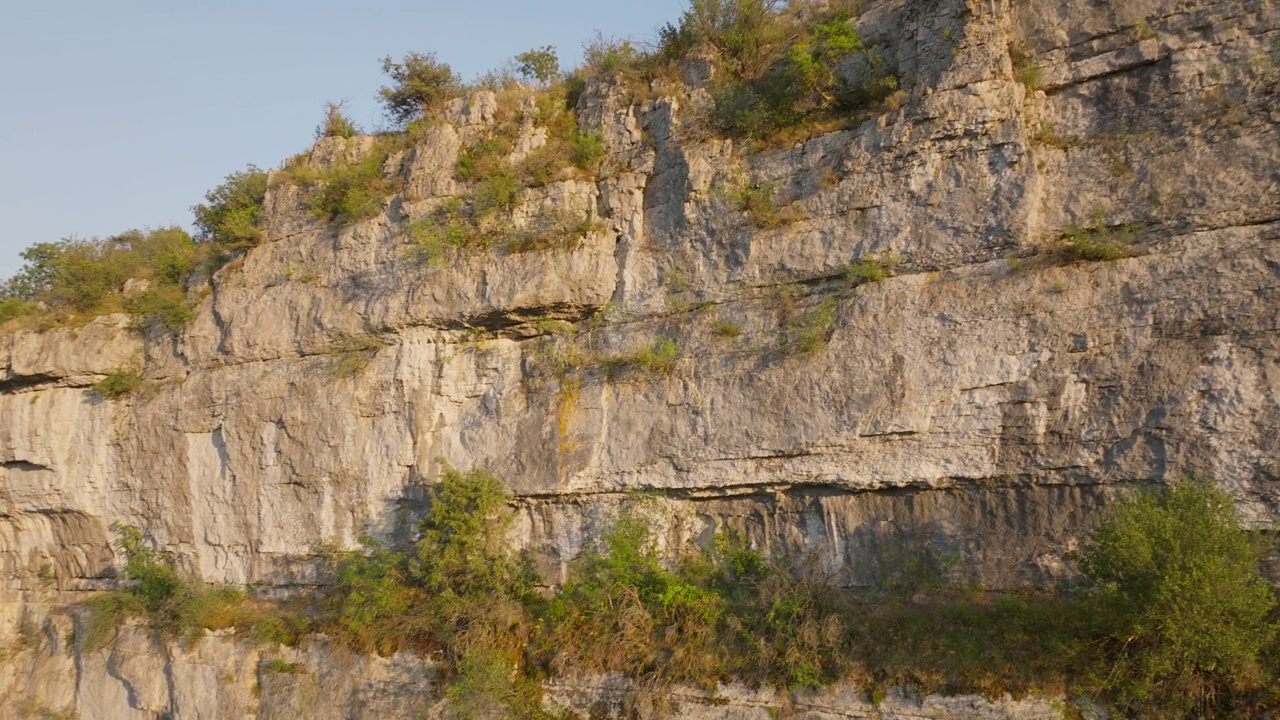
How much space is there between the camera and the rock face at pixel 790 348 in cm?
812

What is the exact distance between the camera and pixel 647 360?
33.8 ft

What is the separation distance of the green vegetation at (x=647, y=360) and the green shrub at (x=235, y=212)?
6.89m

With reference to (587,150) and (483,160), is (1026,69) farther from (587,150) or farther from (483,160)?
(483,160)

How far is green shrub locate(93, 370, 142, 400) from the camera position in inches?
549

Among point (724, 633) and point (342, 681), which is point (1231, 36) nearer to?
point (724, 633)

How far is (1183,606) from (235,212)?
13.9 metres

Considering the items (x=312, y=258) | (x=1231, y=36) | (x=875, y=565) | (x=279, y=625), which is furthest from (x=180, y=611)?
(x=1231, y=36)

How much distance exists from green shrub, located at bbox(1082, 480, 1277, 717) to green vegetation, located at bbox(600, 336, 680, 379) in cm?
494

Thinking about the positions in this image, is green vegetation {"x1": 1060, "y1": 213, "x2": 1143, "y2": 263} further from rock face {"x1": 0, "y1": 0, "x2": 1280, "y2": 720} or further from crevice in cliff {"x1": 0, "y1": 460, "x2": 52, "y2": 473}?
crevice in cliff {"x1": 0, "y1": 460, "x2": 52, "y2": 473}

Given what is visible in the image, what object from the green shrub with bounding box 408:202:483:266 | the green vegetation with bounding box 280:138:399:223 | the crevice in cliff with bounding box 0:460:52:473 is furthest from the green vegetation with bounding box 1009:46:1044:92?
the crevice in cliff with bounding box 0:460:52:473

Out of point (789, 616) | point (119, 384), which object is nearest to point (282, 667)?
point (119, 384)

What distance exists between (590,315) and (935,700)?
6072mm

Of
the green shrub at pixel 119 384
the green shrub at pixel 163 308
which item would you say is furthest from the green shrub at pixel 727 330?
the green shrub at pixel 119 384

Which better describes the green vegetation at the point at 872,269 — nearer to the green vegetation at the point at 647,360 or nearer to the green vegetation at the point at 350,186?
the green vegetation at the point at 647,360
